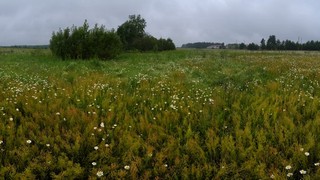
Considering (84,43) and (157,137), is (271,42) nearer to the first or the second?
(84,43)

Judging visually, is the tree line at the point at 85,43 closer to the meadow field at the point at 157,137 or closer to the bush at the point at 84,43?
the bush at the point at 84,43

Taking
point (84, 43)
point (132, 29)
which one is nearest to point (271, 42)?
Result: point (132, 29)

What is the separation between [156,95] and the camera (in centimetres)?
1016

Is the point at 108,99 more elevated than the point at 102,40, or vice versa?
the point at 102,40

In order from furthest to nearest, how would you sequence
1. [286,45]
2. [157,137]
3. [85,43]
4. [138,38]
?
[286,45]
[138,38]
[85,43]
[157,137]

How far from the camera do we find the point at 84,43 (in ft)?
98.4

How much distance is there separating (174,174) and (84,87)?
248 inches

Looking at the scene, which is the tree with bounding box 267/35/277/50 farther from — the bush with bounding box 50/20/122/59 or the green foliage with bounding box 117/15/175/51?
the bush with bounding box 50/20/122/59

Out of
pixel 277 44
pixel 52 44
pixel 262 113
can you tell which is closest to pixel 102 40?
pixel 52 44

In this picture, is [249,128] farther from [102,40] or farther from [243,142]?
[102,40]

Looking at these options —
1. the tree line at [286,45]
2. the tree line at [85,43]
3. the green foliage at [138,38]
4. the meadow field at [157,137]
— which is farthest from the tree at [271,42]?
the meadow field at [157,137]

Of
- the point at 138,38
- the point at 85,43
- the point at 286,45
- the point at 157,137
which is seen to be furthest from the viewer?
the point at 286,45

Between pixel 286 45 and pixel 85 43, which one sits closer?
pixel 85 43

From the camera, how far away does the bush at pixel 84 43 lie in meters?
29.6
